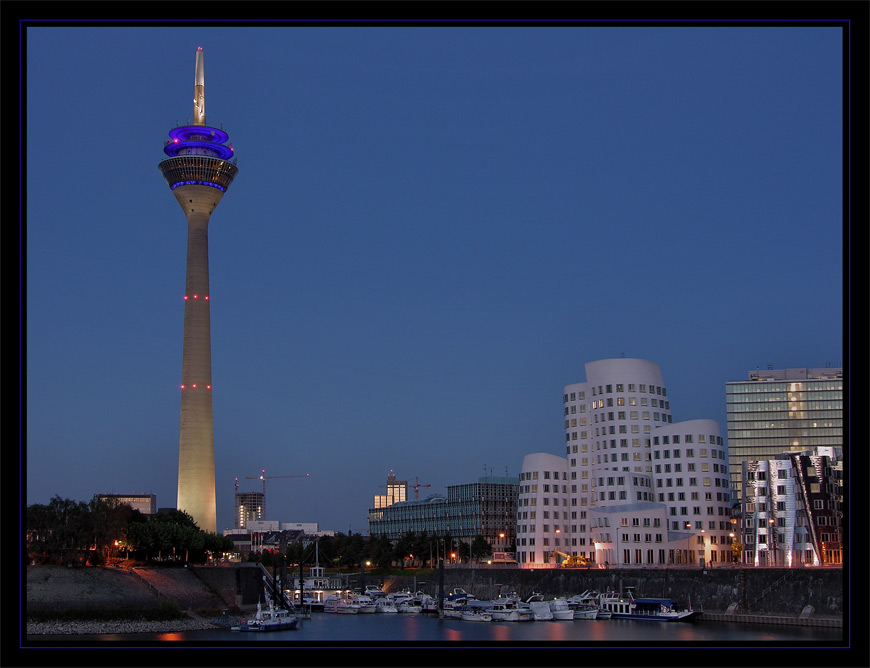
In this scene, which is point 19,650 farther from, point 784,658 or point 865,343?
point 865,343

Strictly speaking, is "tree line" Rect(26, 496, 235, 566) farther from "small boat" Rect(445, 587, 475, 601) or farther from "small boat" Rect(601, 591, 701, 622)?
"small boat" Rect(601, 591, 701, 622)

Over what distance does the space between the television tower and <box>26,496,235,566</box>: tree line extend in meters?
28.9

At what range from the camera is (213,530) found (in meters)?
150

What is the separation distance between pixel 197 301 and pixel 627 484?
65.0m

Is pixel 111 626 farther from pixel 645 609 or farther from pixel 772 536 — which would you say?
pixel 772 536

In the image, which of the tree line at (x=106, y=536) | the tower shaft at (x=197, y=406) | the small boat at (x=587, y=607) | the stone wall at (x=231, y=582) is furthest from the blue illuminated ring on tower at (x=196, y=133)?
→ the small boat at (x=587, y=607)

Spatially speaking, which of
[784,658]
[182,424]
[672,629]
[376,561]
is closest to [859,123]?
[784,658]

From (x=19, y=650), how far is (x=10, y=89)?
8437mm

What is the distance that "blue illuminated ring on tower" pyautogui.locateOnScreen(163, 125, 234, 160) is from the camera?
15862 centimetres

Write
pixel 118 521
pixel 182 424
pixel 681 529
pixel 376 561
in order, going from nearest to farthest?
pixel 118 521 → pixel 681 529 → pixel 182 424 → pixel 376 561

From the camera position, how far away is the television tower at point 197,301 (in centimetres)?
14825

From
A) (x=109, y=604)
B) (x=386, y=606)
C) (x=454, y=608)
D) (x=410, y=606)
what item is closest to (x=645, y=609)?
(x=454, y=608)

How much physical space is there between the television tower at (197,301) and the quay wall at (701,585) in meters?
37.9

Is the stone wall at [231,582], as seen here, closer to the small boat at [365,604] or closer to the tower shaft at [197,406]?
the small boat at [365,604]
